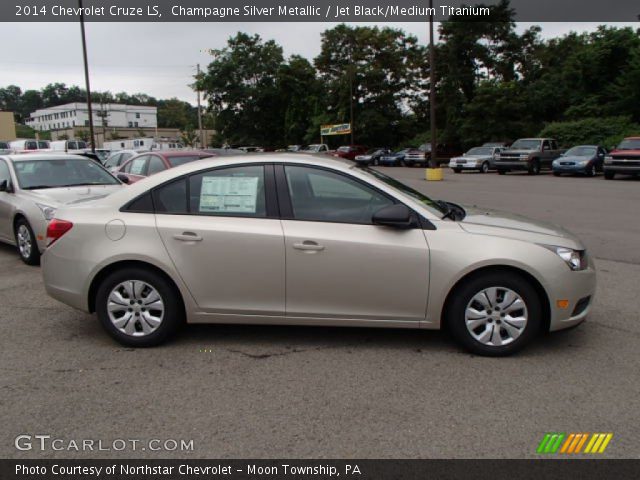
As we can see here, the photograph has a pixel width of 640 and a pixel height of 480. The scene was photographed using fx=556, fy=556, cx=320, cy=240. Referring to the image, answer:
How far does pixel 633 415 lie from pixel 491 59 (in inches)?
2037

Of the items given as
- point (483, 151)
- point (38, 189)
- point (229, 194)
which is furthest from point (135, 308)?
point (483, 151)

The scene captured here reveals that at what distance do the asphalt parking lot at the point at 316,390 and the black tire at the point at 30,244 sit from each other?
2334mm

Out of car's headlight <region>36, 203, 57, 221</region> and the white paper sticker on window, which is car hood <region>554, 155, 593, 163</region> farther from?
the white paper sticker on window

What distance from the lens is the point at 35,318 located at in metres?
5.50

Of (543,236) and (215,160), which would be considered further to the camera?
(215,160)

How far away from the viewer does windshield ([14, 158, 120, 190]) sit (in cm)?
843

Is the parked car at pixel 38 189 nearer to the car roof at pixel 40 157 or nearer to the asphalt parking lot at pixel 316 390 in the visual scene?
the car roof at pixel 40 157

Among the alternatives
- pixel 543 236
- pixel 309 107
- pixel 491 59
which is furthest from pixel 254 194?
pixel 309 107

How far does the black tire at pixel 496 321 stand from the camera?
4254 millimetres

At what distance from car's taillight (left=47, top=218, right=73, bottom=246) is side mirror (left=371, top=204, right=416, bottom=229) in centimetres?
259

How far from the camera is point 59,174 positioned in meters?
8.73

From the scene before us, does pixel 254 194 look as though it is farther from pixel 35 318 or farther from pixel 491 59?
pixel 491 59
